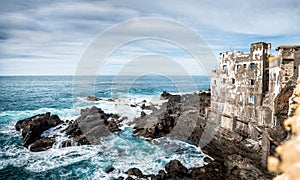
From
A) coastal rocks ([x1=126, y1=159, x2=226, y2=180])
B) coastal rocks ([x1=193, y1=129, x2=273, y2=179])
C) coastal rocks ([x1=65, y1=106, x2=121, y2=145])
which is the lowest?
coastal rocks ([x1=126, y1=159, x2=226, y2=180])

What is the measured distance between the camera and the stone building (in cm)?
2162

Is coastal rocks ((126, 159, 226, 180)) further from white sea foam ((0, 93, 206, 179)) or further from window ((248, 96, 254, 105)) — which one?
window ((248, 96, 254, 105))

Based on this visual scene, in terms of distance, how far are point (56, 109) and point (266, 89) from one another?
4499cm

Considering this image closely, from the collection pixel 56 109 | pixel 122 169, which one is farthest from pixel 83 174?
pixel 56 109

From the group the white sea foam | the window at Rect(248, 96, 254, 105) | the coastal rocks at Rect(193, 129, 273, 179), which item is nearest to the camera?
the coastal rocks at Rect(193, 129, 273, 179)

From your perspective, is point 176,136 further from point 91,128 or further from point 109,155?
point 91,128

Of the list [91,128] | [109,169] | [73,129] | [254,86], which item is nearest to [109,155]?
[109,169]

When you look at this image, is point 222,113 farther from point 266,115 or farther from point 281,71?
point 281,71

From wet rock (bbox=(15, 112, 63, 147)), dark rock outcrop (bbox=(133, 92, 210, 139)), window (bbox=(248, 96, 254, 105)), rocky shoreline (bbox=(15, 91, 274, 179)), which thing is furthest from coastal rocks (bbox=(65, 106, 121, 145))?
window (bbox=(248, 96, 254, 105))

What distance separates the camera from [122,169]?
71.2 feet

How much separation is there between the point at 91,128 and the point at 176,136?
13.5m

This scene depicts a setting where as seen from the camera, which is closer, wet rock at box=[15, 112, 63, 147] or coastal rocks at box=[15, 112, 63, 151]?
coastal rocks at box=[15, 112, 63, 151]

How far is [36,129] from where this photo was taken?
30.4 m

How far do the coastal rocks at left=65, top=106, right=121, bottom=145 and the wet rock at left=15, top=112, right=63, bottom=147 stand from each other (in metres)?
3.57
